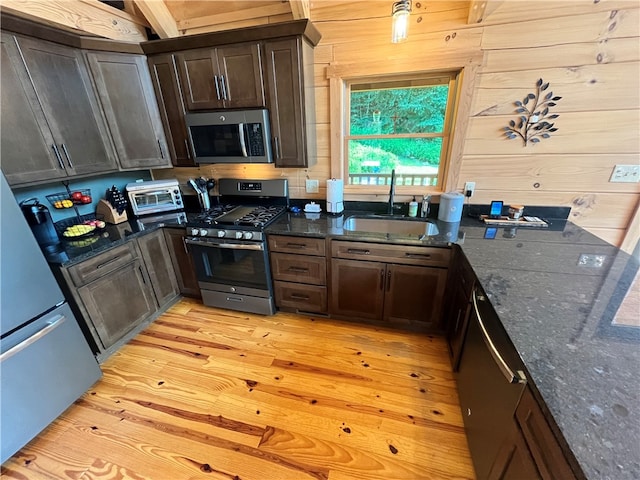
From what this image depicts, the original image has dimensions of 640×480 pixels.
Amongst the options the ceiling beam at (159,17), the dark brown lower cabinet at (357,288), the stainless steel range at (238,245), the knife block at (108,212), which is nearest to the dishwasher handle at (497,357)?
the dark brown lower cabinet at (357,288)

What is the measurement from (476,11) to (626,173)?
4.99ft

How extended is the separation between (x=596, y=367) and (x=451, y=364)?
1225mm

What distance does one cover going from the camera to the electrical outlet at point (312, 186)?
8.04 ft

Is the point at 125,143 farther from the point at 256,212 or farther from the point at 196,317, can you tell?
the point at 196,317

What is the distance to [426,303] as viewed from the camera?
1.97m

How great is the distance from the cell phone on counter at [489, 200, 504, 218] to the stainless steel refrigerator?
2978 mm

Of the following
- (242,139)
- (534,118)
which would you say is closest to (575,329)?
(534,118)

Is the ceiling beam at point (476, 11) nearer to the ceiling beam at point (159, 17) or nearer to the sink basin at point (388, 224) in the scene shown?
the sink basin at point (388, 224)

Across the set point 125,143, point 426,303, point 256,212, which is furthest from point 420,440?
point 125,143

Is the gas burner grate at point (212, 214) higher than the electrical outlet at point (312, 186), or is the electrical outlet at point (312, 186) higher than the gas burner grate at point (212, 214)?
the electrical outlet at point (312, 186)

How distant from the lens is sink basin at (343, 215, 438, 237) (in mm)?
2254

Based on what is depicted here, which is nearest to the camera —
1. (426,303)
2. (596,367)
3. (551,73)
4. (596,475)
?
(596,475)

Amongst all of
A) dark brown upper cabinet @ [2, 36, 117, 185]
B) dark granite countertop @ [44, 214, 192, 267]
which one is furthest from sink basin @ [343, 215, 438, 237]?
dark brown upper cabinet @ [2, 36, 117, 185]

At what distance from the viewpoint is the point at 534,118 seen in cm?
186
